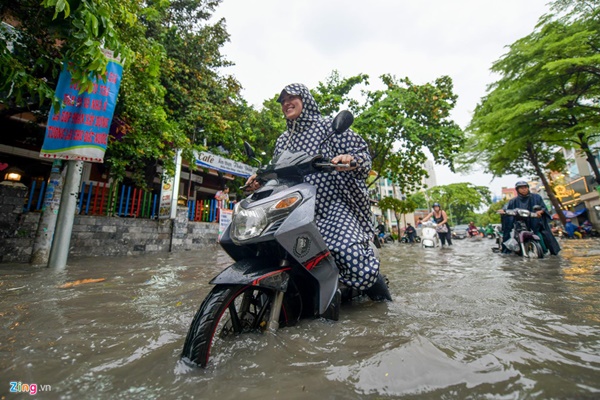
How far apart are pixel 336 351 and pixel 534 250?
6.01 metres

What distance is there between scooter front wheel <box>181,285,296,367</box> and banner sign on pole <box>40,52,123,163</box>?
14.8 ft

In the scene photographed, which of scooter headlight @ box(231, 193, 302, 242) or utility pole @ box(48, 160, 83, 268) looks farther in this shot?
utility pole @ box(48, 160, 83, 268)

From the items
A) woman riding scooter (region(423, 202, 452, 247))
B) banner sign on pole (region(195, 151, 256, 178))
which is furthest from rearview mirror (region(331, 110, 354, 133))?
woman riding scooter (region(423, 202, 452, 247))

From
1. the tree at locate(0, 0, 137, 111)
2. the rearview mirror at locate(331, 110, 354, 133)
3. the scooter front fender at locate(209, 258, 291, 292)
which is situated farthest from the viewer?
the tree at locate(0, 0, 137, 111)

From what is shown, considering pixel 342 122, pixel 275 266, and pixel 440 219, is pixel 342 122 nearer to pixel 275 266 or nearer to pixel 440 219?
pixel 275 266

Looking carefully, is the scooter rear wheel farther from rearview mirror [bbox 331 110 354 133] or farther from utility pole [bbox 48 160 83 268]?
utility pole [bbox 48 160 83 268]

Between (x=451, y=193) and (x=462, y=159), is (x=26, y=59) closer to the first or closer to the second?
(x=462, y=159)

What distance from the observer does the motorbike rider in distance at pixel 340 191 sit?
1.88 metres

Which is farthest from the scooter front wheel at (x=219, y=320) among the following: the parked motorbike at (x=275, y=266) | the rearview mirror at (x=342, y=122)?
the rearview mirror at (x=342, y=122)

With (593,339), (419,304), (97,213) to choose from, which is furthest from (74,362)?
(97,213)

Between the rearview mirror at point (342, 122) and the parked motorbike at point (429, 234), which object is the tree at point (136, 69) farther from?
the parked motorbike at point (429, 234)

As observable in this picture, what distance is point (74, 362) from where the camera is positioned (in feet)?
3.98

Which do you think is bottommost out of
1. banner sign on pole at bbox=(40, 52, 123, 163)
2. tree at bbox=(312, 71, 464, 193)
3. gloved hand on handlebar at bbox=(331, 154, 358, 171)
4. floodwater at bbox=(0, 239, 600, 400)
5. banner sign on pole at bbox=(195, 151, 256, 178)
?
floodwater at bbox=(0, 239, 600, 400)

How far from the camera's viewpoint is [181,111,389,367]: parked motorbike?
133 cm
